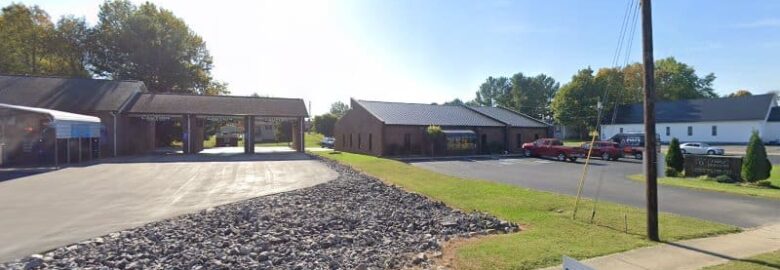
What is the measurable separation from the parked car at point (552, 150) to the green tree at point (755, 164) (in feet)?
48.8

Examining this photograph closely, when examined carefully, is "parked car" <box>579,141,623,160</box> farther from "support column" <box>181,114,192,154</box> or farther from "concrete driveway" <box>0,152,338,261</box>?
"support column" <box>181,114,192,154</box>

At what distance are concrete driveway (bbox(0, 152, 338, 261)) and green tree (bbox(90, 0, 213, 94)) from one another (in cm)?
3437

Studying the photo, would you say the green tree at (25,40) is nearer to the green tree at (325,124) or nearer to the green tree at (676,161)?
the green tree at (325,124)

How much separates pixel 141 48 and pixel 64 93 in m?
19.0

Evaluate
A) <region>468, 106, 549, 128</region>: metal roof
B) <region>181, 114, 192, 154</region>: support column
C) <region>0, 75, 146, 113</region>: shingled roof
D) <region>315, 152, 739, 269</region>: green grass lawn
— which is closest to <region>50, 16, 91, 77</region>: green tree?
<region>0, 75, 146, 113</region>: shingled roof

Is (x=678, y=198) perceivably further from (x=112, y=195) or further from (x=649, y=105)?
(x=112, y=195)

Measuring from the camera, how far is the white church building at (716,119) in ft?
178

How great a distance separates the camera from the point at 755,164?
Answer: 1900cm

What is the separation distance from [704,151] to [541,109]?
6356 cm

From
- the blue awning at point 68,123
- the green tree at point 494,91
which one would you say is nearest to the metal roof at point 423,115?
the blue awning at point 68,123

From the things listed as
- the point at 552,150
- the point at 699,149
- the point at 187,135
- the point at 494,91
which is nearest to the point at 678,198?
the point at 552,150

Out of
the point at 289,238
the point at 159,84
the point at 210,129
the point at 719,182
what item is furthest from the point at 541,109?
the point at 289,238

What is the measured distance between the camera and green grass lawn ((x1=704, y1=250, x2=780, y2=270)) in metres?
6.96

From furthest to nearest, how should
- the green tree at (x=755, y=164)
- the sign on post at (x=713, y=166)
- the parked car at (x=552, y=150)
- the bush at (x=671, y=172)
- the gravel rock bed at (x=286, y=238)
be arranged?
the parked car at (x=552, y=150) → the bush at (x=671, y=172) → the sign on post at (x=713, y=166) → the green tree at (x=755, y=164) → the gravel rock bed at (x=286, y=238)
